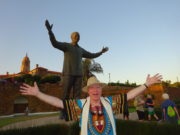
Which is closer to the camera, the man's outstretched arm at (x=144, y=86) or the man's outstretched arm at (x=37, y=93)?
the man's outstretched arm at (x=37, y=93)

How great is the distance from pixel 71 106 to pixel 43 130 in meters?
1.97

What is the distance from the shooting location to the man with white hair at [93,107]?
231 centimetres

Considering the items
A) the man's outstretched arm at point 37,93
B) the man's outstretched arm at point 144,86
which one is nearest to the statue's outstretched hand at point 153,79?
the man's outstretched arm at point 144,86

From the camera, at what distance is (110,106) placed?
2543 millimetres

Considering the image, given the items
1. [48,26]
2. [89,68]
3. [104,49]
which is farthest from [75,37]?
[89,68]

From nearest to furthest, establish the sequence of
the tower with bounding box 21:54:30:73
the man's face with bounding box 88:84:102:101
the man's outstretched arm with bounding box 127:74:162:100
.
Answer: the man's face with bounding box 88:84:102:101
the man's outstretched arm with bounding box 127:74:162:100
the tower with bounding box 21:54:30:73

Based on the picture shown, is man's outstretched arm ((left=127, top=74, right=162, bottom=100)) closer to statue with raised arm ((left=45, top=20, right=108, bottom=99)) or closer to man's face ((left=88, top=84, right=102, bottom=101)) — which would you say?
man's face ((left=88, top=84, right=102, bottom=101))

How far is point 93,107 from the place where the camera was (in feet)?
8.14

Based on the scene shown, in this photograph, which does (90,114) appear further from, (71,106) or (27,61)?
(27,61)

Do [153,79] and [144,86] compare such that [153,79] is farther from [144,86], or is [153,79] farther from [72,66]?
[72,66]

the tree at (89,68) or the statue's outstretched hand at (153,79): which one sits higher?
the tree at (89,68)

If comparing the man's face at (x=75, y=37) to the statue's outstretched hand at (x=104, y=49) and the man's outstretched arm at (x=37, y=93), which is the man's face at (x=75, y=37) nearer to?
the statue's outstretched hand at (x=104, y=49)

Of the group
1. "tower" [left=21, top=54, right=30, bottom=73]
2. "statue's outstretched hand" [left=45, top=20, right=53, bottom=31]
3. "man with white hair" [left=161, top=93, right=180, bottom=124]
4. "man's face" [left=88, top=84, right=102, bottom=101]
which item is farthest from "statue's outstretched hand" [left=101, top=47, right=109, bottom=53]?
"tower" [left=21, top=54, right=30, bottom=73]

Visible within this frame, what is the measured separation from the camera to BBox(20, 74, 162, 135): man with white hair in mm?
2311
